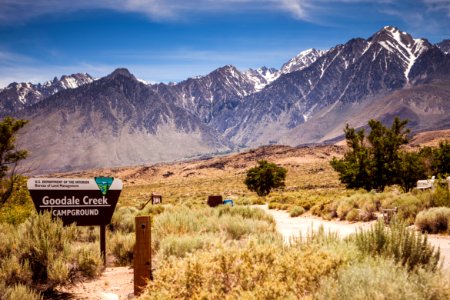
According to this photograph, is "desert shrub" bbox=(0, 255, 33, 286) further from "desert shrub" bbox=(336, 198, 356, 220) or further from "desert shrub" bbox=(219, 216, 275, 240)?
"desert shrub" bbox=(336, 198, 356, 220)

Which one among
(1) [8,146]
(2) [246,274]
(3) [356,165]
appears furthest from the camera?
(3) [356,165]

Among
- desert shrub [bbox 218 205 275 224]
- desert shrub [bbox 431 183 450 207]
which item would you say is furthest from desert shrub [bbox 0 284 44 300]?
desert shrub [bbox 431 183 450 207]

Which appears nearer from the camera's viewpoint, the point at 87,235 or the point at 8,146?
the point at 87,235

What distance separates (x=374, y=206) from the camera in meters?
20.2

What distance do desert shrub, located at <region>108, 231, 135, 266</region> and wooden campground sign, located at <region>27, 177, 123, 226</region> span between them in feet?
5.17

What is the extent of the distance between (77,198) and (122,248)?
2.28m

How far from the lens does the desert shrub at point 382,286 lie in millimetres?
4453

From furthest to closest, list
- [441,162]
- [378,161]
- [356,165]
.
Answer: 1. [441,162]
2. [356,165]
3. [378,161]

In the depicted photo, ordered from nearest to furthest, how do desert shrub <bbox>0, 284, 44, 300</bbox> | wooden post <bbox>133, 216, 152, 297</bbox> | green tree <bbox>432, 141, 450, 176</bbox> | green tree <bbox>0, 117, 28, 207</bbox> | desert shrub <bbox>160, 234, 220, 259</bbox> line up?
desert shrub <bbox>0, 284, 44, 300</bbox>
wooden post <bbox>133, 216, 152, 297</bbox>
desert shrub <bbox>160, 234, 220, 259</bbox>
green tree <bbox>0, 117, 28, 207</bbox>
green tree <bbox>432, 141, 450, 176</bbox>

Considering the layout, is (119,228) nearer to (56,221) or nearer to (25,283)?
(56,221)

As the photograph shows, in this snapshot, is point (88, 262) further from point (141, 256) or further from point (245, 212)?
Result: point (245, 212)

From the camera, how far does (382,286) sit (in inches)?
180

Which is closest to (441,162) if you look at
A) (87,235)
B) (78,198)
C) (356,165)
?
(356,165)

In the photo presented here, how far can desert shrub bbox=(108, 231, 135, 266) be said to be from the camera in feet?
35.9
